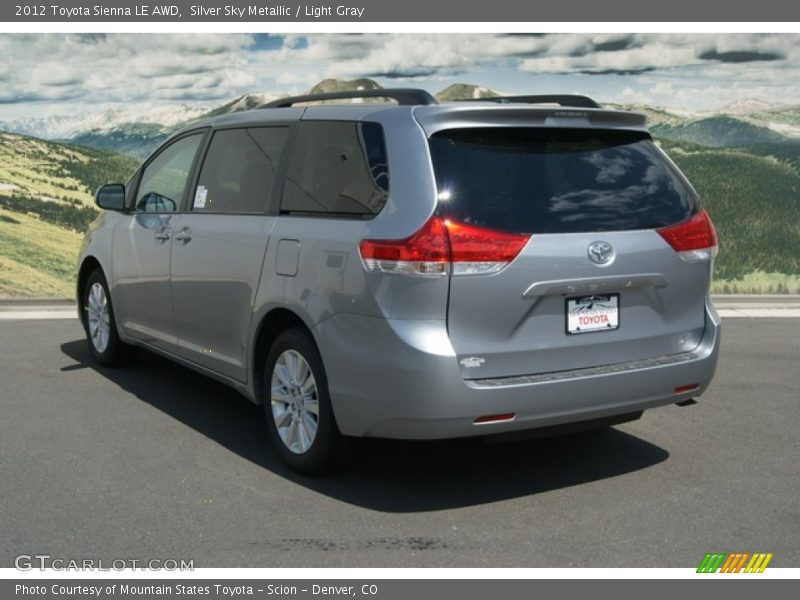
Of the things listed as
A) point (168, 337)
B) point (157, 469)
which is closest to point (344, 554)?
point (157, 469)

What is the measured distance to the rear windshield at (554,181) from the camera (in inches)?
178

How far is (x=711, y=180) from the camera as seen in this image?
15781mm

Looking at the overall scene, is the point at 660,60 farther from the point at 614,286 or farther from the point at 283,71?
the point at 614,286

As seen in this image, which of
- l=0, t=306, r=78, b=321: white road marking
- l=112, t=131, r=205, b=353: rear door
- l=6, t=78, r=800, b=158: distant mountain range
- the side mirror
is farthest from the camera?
l=6, t=78, r=800, b=158: distant mountain range

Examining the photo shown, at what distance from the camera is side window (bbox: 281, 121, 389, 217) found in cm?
474

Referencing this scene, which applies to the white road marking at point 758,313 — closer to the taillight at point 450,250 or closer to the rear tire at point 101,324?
the rear tire at point 101,324

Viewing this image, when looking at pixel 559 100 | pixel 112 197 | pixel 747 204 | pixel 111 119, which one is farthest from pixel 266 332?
pixel 747 204

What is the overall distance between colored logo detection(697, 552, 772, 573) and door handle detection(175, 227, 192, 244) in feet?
11.5

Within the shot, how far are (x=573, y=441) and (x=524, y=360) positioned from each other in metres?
1.46

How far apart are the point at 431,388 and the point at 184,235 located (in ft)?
7.99

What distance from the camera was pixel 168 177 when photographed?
21.9 ft

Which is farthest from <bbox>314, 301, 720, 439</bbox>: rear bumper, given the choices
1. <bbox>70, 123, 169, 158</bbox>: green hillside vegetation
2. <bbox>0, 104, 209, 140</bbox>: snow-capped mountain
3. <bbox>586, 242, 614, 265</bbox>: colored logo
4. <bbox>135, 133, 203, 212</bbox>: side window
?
<bbox>70, 123, 169, 158</bbox>: green hillside vegetation

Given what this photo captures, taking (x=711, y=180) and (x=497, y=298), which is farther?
(x=711, y=180)

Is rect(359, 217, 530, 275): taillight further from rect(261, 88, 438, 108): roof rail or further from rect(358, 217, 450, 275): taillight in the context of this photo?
rect(261, 88, 438, 108): roof rail
